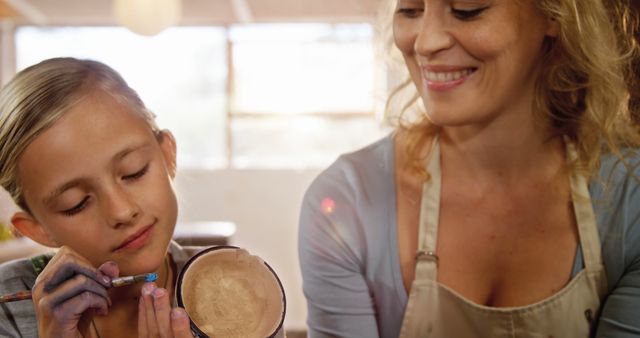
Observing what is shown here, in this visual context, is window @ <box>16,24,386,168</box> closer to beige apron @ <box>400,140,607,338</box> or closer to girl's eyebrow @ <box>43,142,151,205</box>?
beige apron @ <box>400,140,607,338</box>

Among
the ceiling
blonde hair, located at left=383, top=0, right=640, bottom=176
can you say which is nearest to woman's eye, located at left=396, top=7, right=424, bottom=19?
blonde hair, located at left=383, top=0, right=640, bottom=176

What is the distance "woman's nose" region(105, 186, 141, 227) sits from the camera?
73 cm

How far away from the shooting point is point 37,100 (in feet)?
2.52

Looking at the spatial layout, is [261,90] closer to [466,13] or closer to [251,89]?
[251,89]

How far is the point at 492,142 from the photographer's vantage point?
1.07 meters

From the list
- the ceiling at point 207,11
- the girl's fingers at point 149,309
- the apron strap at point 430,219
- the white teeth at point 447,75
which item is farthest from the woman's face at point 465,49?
the ceiling at point 207,11

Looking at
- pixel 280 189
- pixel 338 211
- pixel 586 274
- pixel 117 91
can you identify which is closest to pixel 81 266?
pixel 117 91

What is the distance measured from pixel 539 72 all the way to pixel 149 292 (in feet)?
2.24

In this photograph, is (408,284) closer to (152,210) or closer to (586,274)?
(586,274)

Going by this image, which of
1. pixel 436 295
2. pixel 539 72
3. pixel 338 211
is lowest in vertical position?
pixel 436 295

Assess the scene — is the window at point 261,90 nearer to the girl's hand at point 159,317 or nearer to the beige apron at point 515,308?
the beige apron at point 515,308

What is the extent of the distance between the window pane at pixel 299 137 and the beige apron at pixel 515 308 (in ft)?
10.1

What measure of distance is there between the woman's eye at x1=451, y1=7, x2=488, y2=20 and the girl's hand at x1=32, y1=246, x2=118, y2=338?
54cm

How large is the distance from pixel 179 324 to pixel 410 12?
1.77 ft
